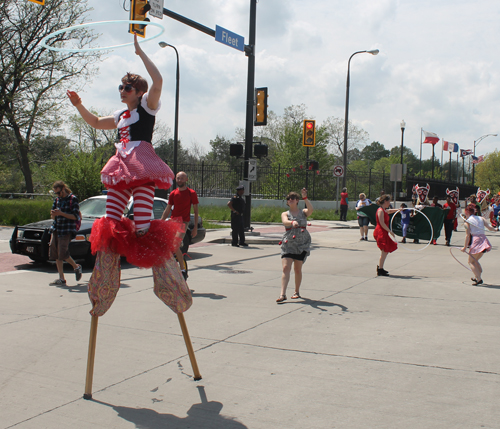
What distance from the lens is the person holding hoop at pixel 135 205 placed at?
3.62 metres

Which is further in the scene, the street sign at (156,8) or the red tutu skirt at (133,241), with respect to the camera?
the street sign at (156,8)

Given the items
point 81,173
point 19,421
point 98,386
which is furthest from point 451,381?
point 81,173

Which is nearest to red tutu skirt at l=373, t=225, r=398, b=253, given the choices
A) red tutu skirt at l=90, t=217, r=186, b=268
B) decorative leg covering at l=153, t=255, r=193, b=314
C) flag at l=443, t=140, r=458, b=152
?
decorative leg covering at l=153, t=255, r=193, b=314

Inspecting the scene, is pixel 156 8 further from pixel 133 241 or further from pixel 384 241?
pixel 133 241

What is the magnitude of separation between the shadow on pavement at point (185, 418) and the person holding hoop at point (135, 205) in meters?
0.74

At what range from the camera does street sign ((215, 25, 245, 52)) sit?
1515cm

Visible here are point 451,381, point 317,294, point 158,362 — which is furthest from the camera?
point 317,294

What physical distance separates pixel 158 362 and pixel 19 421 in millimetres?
1444

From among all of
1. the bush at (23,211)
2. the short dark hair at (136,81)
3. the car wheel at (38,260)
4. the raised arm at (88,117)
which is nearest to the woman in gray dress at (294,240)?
the raised arm at (88,117)

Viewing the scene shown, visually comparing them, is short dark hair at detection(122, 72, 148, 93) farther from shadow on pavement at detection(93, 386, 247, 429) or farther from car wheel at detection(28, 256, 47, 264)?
car wheel at detection(28, 256, 47, 264)

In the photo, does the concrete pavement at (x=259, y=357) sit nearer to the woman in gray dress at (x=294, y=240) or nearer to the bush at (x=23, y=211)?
the woman in gray dress at (x=294, y=240)

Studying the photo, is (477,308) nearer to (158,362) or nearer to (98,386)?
(158,362)

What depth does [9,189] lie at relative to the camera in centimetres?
4806

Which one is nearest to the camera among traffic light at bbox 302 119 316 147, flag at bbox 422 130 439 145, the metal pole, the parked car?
the parked car
